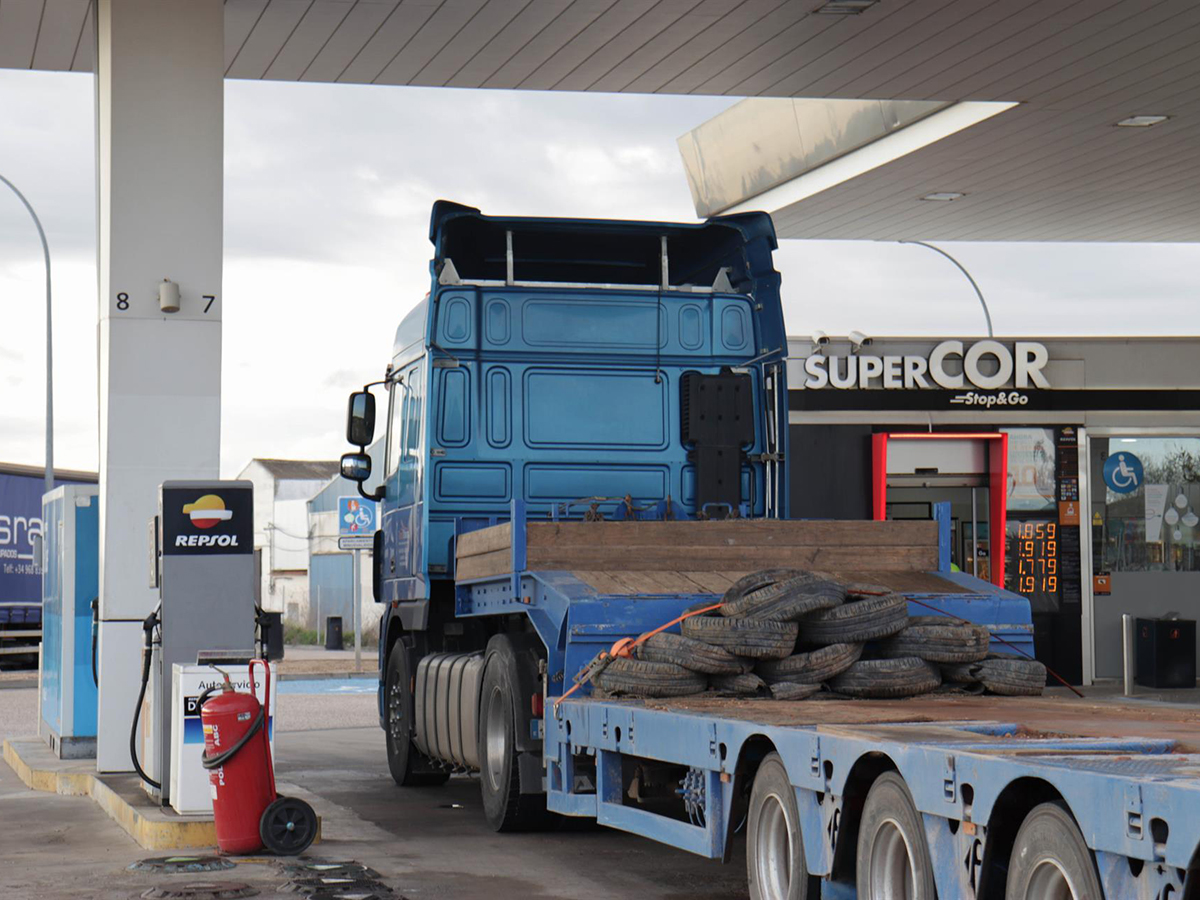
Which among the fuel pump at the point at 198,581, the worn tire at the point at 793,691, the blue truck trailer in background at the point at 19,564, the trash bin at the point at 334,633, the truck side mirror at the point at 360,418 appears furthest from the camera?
the trash bin at the point at 334,633

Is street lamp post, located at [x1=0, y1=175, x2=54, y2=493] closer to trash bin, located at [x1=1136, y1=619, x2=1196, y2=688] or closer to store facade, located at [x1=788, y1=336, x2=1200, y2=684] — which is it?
store facade, located at [x1=788, y1=336, x2=1200, y2=684]

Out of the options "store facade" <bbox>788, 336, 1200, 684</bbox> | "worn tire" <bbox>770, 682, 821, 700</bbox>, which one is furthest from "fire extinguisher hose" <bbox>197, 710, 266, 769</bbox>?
"store facade" <bbox>788, 336, 1200, 684</bbox>

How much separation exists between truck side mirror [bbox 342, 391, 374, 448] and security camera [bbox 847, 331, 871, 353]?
9652 mm

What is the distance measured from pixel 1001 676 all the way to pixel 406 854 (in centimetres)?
336

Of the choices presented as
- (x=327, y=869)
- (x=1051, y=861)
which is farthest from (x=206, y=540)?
(x=1051, y=861)

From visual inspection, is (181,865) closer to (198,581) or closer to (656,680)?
(198,581)

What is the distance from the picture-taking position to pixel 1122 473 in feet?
71.2

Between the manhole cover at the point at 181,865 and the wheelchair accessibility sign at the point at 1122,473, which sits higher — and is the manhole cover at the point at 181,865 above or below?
below

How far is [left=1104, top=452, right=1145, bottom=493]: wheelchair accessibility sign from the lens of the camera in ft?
71.1

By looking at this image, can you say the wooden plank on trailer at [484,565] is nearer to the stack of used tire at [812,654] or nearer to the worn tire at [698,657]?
the stack of used tire at [812,654]

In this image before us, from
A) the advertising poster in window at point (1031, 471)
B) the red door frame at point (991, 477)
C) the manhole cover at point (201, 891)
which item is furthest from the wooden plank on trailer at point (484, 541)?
the advertising poster in window at point (1031, 471)

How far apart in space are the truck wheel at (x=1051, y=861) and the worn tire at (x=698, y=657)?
10.8ft

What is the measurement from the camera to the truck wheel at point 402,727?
12.5 m

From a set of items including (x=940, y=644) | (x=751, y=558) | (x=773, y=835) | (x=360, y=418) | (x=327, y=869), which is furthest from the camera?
(x=360, y=418)
